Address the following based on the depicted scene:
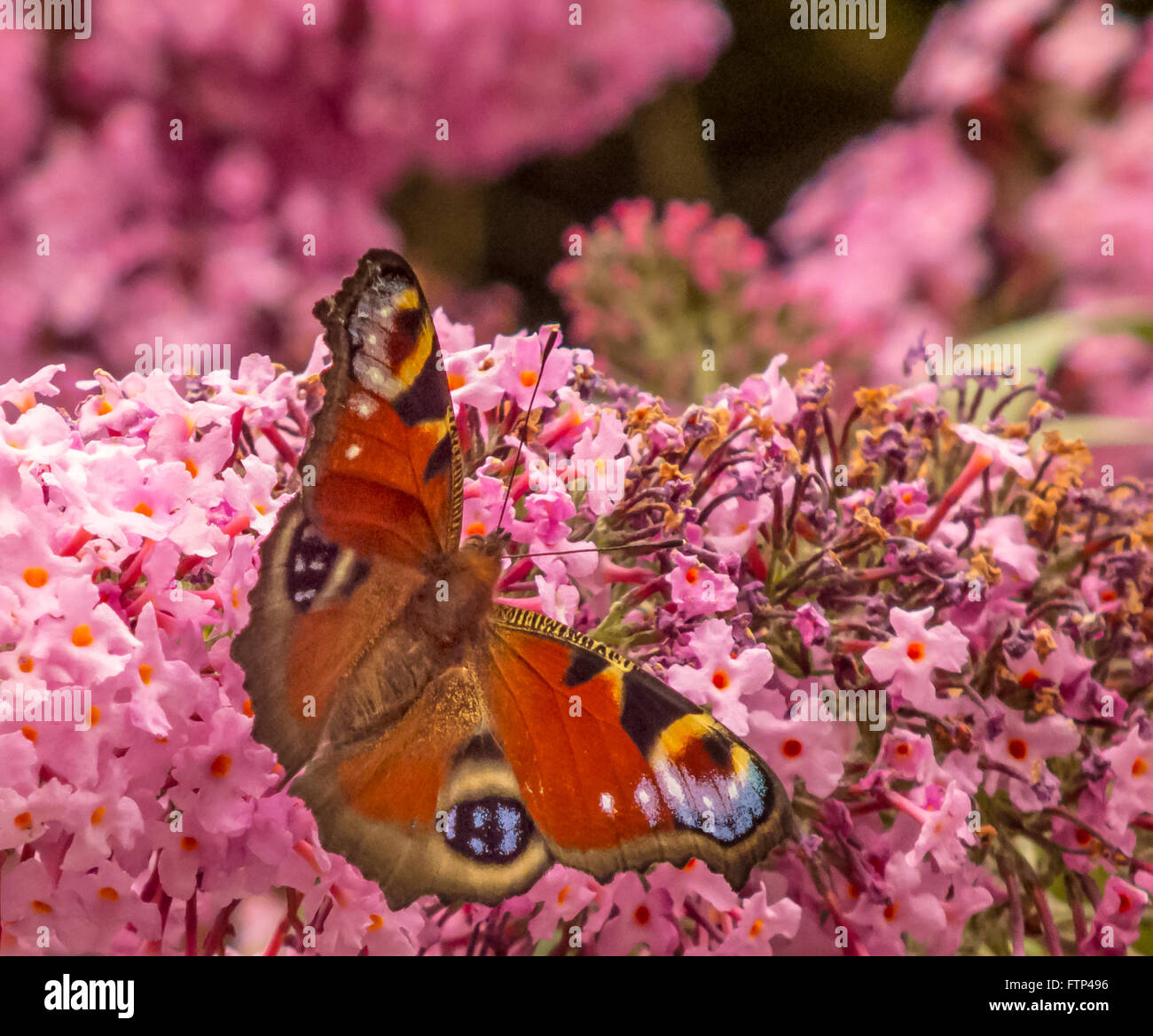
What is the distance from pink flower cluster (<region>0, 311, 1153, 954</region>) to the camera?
60 cm

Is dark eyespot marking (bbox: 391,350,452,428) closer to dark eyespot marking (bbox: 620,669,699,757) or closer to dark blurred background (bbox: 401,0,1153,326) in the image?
dark eyespot marking (bbox: 620,669,699,757)

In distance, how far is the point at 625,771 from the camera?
1.98 ft

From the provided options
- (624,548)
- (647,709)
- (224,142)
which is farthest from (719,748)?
(224,142)

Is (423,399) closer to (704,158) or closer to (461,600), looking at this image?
(461,600)

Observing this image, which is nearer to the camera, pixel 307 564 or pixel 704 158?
pixel 307 564

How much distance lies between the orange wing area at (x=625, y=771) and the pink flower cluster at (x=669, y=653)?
5cm

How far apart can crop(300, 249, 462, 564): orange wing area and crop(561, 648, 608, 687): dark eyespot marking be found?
0.40 ft

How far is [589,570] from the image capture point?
66cm

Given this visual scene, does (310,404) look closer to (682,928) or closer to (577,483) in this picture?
(577,483)

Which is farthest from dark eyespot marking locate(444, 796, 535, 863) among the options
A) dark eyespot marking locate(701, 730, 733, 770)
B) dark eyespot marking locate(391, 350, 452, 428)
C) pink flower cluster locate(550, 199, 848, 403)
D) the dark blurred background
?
the dark blurred background

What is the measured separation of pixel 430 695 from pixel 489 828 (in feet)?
0.30

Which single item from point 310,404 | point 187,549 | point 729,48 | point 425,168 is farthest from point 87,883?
point 729,48

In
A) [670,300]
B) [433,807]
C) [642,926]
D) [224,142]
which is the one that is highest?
[224,142]

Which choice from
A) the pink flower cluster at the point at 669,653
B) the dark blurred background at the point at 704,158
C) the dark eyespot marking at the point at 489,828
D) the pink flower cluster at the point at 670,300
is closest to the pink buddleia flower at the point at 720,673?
the pink flower cluster at the point at 669,653
